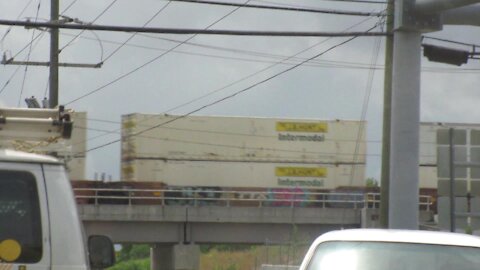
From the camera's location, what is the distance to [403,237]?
8.60 metres

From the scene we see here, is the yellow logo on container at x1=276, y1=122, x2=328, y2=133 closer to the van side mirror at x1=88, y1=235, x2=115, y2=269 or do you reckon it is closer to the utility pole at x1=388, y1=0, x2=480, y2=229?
the utility pole at x1=388, y1=0, x2=480, y2=229

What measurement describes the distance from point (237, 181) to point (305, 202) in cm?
390

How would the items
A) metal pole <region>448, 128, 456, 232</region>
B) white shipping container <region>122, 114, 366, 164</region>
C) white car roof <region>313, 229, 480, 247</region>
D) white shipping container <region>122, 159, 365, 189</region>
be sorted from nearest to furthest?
1. white car roof <region>313, 229, 480, 247</region>
2. metal pole <region>448, 128, 456, 232</region>
3. white shipping container <region>122, 159, 365, 189</region>
4. white shipping container <region>122, 114, 366, 164</region>

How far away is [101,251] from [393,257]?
2.42m

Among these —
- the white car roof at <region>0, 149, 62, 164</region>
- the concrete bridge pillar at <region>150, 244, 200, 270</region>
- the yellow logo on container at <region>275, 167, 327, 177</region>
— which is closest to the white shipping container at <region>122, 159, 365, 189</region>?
the yellow logo on container at <region>275, 167, 327, 177</region>

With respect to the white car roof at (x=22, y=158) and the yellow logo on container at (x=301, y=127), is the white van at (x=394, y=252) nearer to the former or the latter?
the white car roof at (x=22, y=158)

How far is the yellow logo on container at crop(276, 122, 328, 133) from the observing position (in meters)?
56.1

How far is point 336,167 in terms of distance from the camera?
56.5m

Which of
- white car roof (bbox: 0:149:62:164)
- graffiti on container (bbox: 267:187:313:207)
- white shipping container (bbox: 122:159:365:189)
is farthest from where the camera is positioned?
white shipping container (bbox: 122:159:365:189)

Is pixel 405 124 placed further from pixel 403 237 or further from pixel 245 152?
pixel 245 152

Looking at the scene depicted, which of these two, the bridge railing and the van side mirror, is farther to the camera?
the bridge railing

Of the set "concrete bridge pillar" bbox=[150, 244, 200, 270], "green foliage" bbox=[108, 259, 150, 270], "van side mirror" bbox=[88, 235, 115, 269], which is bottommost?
"green foliage" bbox=[108, 259, 150, 270]

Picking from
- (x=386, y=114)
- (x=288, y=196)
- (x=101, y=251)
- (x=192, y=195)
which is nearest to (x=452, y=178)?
(x=386, y=114)

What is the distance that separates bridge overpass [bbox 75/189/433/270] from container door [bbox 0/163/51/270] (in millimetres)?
41853
